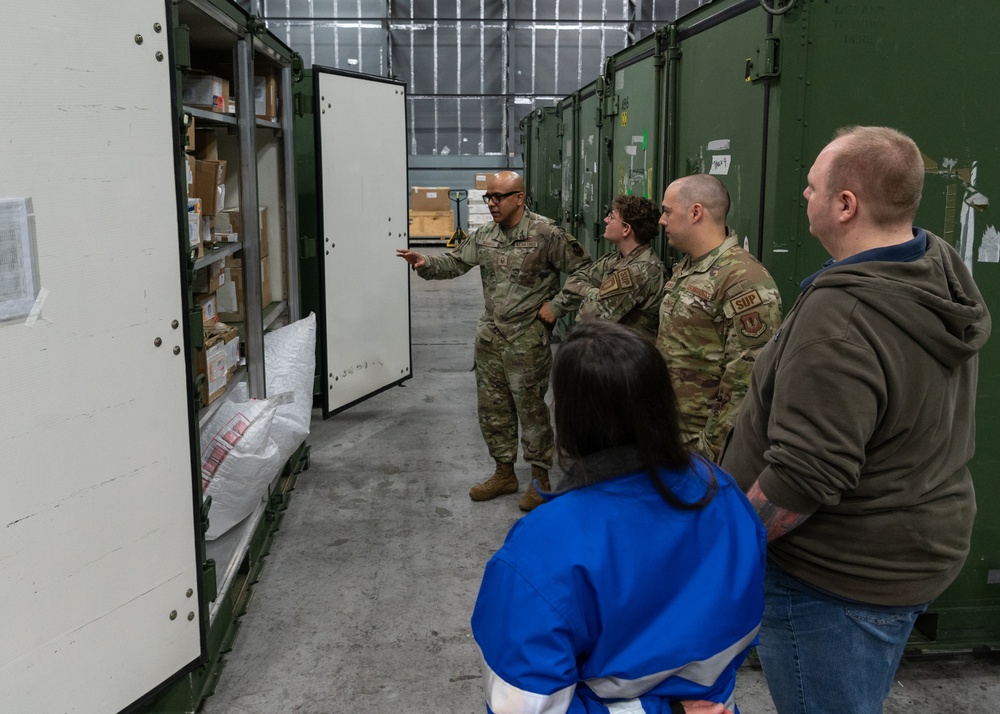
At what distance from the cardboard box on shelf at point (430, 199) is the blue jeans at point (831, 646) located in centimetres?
1484

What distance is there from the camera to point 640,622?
129 cm

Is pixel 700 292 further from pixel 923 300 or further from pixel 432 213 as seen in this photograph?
pixel 432 213

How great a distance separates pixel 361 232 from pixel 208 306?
2119mm

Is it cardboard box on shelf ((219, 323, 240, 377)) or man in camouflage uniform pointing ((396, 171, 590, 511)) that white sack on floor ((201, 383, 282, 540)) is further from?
man in camouflage uniform pointing ((396, 171, 590, 511))

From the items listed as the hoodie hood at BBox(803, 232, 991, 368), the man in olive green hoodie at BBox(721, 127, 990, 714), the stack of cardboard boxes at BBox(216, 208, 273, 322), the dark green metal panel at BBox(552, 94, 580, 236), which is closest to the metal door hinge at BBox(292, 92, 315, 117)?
the stack of cardboard boxes at BBox(216, 208, 273, 322)

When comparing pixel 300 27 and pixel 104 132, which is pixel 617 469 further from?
pixel 300 27

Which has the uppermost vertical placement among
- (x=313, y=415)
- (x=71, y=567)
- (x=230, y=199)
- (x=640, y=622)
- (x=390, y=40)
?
(x=390, y=40)

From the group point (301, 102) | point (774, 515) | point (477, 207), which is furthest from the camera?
point (477, 207)

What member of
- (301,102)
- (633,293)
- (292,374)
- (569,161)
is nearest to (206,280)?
(292,374)

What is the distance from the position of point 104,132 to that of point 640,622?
1614mm

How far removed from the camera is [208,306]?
354 cm

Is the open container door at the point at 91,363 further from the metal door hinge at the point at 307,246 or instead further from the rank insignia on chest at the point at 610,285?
the metal door hinge at the point at 307,246

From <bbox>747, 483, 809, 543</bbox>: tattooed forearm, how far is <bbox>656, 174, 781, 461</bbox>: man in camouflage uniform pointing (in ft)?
3.52

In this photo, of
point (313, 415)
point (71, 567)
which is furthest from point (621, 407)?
point (313, 415)
